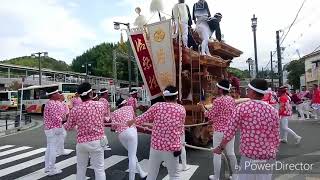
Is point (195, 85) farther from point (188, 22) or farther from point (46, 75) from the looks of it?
point (46, 75)

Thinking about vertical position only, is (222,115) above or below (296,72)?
below

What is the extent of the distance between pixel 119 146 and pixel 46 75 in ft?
219

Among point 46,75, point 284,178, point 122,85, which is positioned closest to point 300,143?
point 284,178

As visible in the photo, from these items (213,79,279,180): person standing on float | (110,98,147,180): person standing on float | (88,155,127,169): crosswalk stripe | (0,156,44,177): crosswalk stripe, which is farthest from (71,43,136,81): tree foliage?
(213,79,279,180): person standing on float

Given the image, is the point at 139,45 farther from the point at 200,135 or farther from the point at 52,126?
the point at 52,126

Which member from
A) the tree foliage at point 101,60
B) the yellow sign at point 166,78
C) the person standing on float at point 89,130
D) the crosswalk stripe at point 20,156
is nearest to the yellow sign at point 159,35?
the yellow sign at point 166,78

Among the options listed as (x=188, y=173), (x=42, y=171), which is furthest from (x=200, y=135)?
(x=42, y=171)

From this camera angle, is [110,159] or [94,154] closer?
[94,154]

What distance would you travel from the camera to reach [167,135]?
539 centimetres

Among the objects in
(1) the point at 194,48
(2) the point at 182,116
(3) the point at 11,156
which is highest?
(1) the point at 194,48

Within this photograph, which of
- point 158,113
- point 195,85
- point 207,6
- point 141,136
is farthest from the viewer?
point 141,136

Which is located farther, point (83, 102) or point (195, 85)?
point (195, 85)

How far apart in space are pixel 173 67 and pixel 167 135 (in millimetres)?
4740

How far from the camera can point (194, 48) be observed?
1095 centimetres
